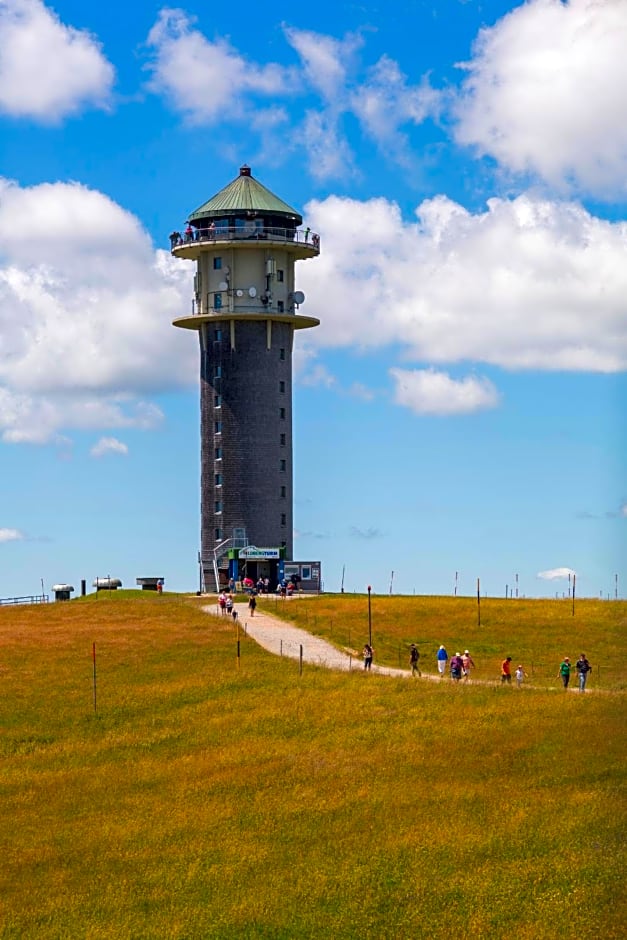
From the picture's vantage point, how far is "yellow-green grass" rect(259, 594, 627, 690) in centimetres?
Result: 8775

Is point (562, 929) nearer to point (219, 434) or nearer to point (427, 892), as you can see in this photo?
point (427, 892)

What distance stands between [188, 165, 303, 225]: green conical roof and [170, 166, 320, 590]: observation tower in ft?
0.31

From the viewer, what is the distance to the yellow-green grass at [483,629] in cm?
8775

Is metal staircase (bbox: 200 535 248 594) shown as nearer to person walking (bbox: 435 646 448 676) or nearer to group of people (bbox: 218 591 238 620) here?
group of people (bbox: 218 591 238 620)

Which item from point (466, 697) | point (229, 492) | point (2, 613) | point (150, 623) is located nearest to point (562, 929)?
point (466, 697)

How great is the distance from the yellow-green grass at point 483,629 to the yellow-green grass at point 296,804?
34.3 ft

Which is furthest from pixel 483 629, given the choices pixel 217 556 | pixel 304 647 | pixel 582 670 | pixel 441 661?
pixel 217 556

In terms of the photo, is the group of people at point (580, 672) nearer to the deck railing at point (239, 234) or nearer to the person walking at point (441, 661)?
the person walking at point (441, 661)

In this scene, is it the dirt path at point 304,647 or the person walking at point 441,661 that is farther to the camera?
the person walking at point 441,661

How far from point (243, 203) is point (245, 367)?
39.7 feet

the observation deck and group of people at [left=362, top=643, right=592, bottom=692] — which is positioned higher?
the observation deck

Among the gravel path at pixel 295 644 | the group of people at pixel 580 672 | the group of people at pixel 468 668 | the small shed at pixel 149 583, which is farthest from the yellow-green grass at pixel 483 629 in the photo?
the small shed at pixel 149 583

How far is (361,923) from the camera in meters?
49.1

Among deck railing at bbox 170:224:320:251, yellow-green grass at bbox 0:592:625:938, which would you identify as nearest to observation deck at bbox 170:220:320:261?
deck railing at bbox 170:224:320:251
